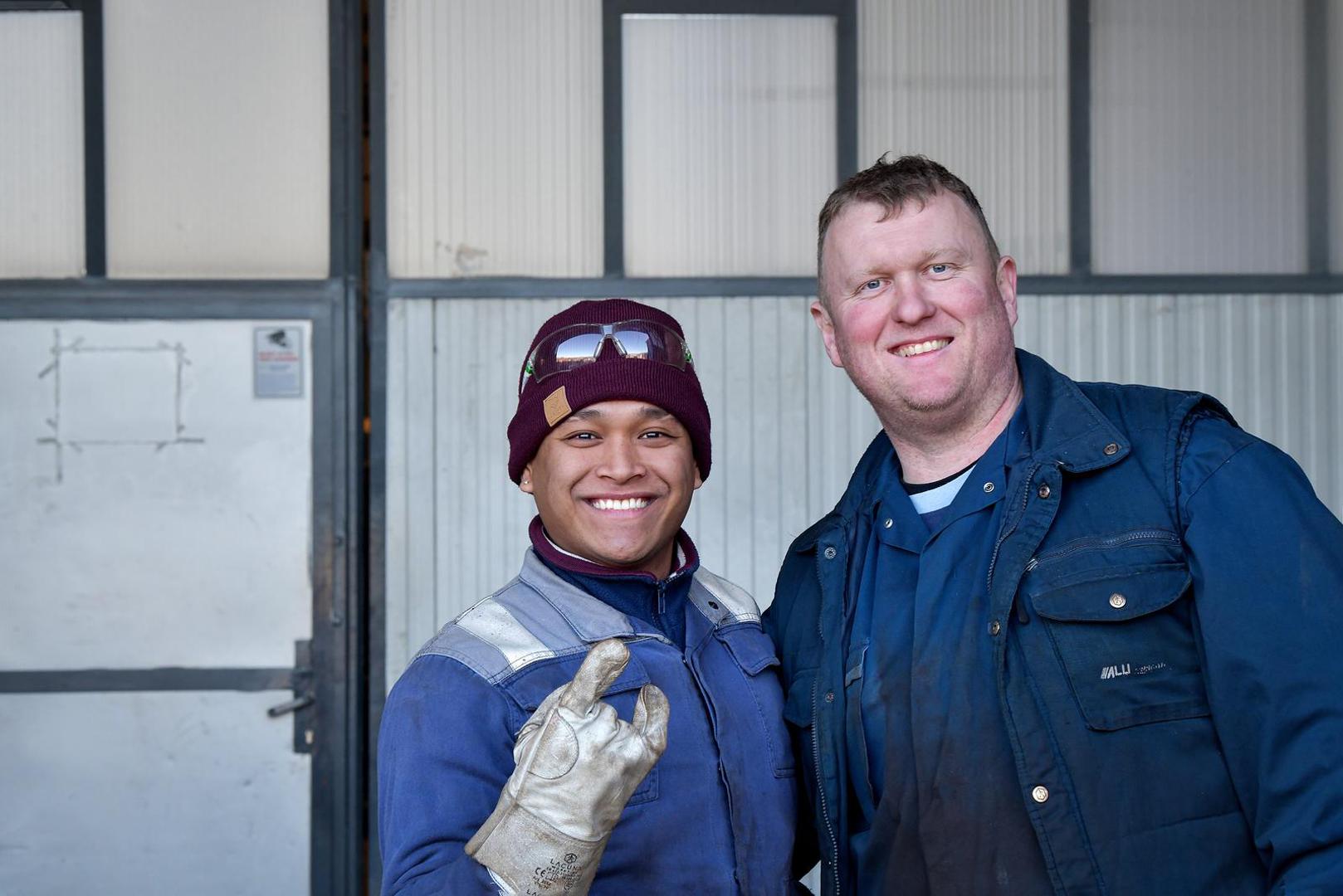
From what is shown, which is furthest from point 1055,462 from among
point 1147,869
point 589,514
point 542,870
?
point 542,870

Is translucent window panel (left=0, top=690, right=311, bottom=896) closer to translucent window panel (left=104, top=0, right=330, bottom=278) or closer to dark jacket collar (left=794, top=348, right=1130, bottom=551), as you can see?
translucent window panel (left=104, top=0, right=330, bottom=278)

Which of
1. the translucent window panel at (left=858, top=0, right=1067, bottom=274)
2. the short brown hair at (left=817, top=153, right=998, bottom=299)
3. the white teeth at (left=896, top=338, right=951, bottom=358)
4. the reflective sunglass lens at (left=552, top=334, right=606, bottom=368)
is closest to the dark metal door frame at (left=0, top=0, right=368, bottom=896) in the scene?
the translucent window panel at (left=858, top=0, right=1067, bottom=274)

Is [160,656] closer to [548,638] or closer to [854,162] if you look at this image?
[548,638]

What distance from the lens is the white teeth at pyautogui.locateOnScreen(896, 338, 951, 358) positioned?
1.77 meters

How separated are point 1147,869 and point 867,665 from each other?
1.52ft

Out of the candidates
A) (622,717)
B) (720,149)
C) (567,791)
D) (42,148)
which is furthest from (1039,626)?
(42,148)

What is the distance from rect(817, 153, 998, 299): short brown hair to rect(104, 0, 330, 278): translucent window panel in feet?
7.28

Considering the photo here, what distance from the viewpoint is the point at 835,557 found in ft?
6.17

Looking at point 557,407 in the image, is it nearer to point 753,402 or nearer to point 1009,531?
point 1009,531

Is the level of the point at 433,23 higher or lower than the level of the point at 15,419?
higher

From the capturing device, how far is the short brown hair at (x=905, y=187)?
1.82 metres

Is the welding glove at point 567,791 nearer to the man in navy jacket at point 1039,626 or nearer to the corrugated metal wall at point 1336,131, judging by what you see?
the man in navy jacket at point 1039,626

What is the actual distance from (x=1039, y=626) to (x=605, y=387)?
2.28 ft

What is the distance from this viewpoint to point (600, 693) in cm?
136
